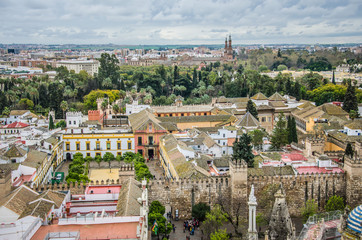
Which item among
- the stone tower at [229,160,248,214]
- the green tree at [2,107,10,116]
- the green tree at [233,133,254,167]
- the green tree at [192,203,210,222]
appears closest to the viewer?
the stone tower at [229,160,248,214]

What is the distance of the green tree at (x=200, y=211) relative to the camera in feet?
75.2

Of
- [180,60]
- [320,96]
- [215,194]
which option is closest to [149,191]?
[215,194]

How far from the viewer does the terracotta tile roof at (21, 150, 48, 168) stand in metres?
27.4

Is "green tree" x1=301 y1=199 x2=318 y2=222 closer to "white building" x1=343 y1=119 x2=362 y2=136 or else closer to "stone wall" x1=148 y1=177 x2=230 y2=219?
"stone wall" x1=148 y1=177 x2=230 y2=219

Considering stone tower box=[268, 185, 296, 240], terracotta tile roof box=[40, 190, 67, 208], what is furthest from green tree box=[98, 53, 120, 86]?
stone tower box=[268, 185, 296, 240]

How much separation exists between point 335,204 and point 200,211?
771 centimetres

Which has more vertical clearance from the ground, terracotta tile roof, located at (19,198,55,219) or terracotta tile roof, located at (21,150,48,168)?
terracotta tile roof, located at (19,198,55,219)

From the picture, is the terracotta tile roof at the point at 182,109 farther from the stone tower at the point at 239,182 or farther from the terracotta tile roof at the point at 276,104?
the stone tower at the point at 239,182

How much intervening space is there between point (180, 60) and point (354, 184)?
13625 cm

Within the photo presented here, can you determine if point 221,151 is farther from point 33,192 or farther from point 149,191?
point 33,192

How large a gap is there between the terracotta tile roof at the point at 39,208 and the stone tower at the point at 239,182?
10.1 m

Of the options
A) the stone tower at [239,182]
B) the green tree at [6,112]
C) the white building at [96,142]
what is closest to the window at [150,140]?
the white building at [96,142]

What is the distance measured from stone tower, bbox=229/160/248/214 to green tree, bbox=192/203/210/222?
62.0 inches

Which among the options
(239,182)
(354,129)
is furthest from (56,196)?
(354,129)
